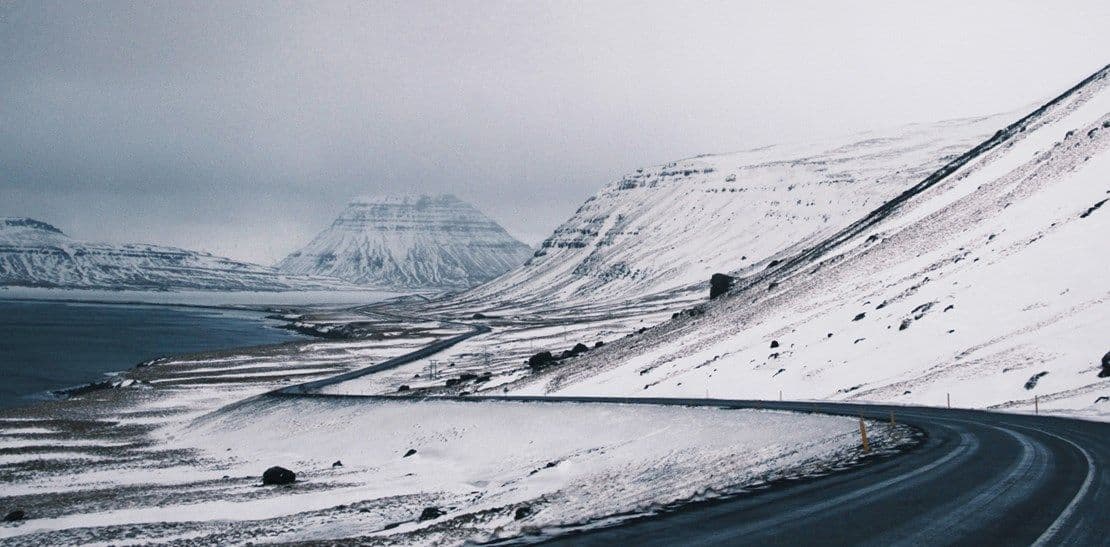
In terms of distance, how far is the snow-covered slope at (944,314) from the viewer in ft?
140

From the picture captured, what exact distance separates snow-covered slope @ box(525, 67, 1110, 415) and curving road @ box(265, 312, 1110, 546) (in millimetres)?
15165

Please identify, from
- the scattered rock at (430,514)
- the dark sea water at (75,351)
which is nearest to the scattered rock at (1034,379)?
the scattered rock at (430,514)

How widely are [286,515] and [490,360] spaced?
86.0 meters

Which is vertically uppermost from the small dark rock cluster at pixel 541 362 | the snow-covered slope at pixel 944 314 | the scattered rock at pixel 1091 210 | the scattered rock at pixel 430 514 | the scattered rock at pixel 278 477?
→ the scattered rock at pixel 1091 210

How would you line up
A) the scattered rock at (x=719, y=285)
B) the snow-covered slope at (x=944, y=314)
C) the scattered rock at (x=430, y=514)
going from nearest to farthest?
the scattered rock at (x=430, y=514)
the snow-covered slope at (x=944, y=314)
the scattered rock at (x=719, y=285)

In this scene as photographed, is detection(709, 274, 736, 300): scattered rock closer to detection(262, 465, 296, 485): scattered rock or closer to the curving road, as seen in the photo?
detection(262, 465, 296, 485): scattered rock

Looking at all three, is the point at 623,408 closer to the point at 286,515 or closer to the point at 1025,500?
the point at 286,515

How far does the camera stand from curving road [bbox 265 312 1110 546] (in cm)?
1240

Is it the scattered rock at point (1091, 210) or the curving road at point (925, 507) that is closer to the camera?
the curving road at point (925, 507)

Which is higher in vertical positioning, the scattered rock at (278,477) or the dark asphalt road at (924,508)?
the dark asphalt road at (924,508)

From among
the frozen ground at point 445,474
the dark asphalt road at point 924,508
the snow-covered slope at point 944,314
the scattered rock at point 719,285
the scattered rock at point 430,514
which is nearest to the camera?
the dark asphalt road at point 924,508

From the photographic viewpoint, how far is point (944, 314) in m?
55.1

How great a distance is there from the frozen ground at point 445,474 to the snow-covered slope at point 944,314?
558 inches

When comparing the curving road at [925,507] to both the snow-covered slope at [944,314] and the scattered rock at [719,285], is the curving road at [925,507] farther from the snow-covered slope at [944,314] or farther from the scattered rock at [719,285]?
the scattered rock at [719,285]
